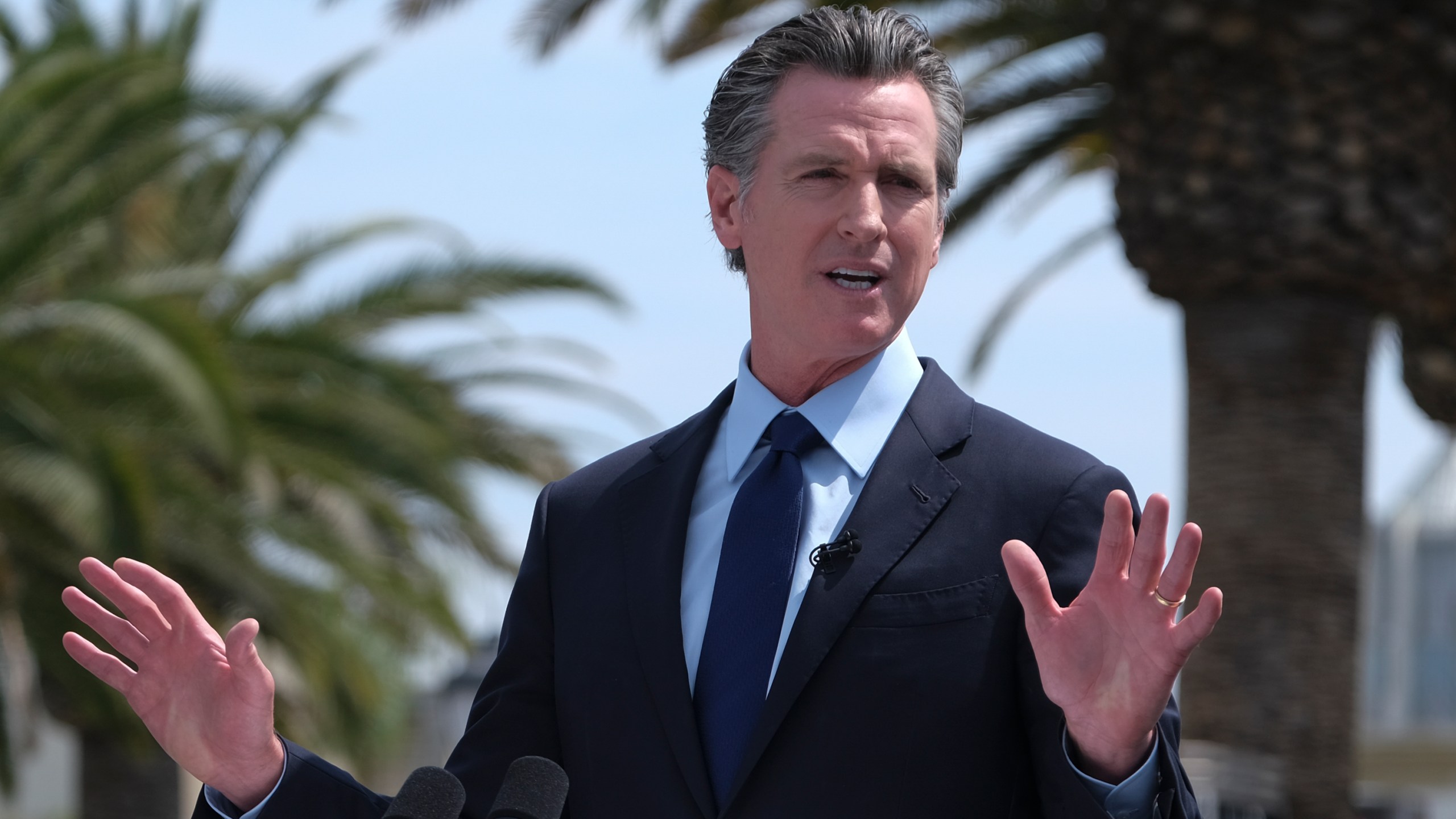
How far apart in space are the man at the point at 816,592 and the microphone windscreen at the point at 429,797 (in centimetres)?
41

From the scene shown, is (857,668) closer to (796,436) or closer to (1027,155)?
(796,436)

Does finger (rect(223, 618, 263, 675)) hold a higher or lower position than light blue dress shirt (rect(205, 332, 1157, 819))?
lower

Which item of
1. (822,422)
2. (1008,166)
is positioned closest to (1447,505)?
(1008,166)

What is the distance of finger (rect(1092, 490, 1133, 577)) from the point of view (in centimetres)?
216

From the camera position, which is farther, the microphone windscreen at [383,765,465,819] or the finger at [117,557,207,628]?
the finger at [117,557,207,628]

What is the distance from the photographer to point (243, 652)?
100 inches

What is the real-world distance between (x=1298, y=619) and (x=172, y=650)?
7.99 meters

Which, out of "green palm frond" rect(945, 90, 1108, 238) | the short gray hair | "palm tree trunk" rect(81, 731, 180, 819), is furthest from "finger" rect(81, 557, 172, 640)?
"palm tree trunk" rect(81, 731, 180, 819)

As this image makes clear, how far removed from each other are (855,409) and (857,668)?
0.43 meters

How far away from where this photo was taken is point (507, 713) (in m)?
2.71

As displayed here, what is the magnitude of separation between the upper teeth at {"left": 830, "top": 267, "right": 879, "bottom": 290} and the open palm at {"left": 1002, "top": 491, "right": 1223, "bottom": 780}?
0.52 m

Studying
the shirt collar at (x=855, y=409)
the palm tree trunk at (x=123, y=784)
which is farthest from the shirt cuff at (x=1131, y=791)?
the palm tree trunk at (x=123, y=784)

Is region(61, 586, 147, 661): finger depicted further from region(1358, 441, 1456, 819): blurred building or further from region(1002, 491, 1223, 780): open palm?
region(1358, 441, 1456, 819): blurred building

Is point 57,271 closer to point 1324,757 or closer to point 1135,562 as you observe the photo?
point 1324,757
